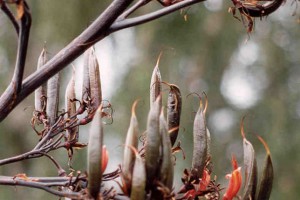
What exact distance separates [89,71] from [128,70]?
8.72 feet

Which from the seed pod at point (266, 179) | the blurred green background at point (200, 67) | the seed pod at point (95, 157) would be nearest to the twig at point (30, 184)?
the seed pod at point (95, 157)

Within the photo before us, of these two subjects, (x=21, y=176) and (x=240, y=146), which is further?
(x=240, y=146)

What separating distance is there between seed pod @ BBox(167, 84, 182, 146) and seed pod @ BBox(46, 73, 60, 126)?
26 cm

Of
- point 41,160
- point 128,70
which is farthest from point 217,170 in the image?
point 41,160

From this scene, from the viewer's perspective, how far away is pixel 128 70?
3.92 meters

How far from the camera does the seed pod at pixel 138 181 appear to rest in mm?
960

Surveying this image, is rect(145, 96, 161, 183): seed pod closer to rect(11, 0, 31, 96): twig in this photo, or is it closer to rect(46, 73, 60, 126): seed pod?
rect(11, 0, 31, 96): twig

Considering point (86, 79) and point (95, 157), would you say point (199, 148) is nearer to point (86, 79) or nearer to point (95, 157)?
point (95, 157)

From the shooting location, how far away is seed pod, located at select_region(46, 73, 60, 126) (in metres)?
1.30

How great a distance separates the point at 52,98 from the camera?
4.29ft

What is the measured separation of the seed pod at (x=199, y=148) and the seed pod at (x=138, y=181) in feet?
0.46

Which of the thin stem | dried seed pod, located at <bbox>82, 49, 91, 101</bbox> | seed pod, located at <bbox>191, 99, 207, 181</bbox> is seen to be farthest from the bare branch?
seed pod, located at <bbox>191, 99, 207, 181</bbox>

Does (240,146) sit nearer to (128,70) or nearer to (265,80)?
(265,80)

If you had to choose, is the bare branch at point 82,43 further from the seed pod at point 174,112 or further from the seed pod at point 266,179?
the seed pod at point 266,179
